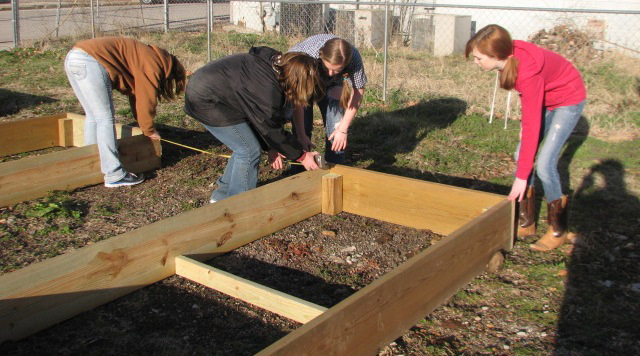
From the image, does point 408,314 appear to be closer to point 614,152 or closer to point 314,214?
point 314,214

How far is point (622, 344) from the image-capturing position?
3.39 m

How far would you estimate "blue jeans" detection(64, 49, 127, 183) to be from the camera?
17.8 ft

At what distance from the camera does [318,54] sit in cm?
485

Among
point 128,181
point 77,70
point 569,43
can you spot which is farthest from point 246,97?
point 569,43

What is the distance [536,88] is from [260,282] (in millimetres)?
2153

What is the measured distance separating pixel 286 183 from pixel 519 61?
189cm

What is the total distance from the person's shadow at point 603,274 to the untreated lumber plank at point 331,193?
71.5 inches

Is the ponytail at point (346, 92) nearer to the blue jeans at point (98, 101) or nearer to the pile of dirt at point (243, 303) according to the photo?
the pile of dirt at point (243, 303)

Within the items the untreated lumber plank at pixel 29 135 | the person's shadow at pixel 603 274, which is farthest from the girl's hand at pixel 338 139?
the untreated lumber plank at pixel 29 135

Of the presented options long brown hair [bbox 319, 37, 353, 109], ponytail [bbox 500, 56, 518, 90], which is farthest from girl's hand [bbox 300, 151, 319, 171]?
ponytail [bbox 500, 56, 518, 90]

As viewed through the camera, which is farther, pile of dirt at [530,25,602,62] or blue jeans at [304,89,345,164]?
pile of dirt at [530,25,602,62]

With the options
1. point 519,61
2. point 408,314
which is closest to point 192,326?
point 408,314

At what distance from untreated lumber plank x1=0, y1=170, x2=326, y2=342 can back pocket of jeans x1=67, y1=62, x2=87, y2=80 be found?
194cm

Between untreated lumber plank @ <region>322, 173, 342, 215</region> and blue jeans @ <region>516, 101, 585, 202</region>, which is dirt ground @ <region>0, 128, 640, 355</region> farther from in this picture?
blue jeans @ <region>516, 101, 585, 202</region>
